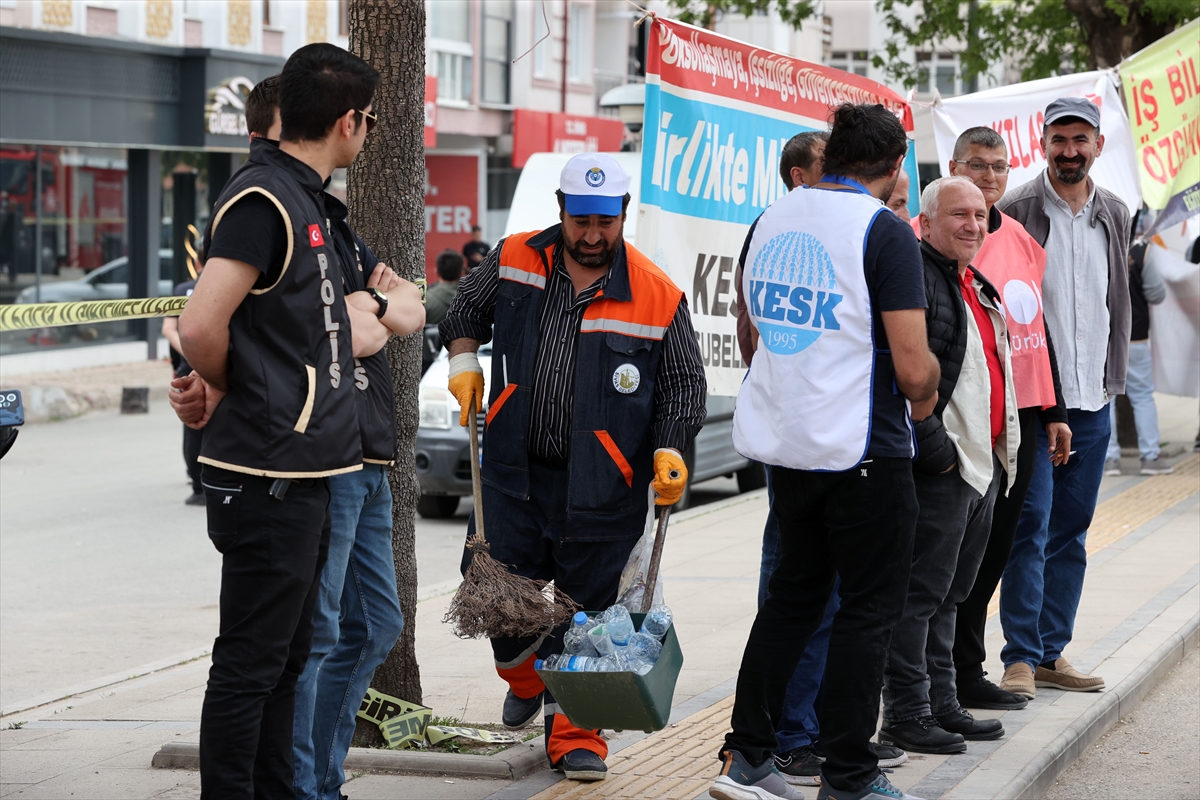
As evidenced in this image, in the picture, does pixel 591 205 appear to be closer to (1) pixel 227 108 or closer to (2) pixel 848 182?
(2) pixel 848 182

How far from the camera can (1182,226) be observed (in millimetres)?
12125

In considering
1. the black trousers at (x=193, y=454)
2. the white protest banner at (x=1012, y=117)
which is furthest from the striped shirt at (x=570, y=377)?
the black trousers at (x=193, y=454)

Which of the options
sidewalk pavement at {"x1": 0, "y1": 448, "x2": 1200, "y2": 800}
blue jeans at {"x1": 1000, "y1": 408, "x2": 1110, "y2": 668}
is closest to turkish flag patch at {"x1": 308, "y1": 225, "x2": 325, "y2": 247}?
sidewalk pavement at {"x1": 0, "y1": 448, "x2": 1200, "y2": 800}

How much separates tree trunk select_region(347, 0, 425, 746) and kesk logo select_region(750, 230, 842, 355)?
4.28ft

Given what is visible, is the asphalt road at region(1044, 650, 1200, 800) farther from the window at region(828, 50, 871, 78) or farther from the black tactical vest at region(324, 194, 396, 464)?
the window at region(828, 50, 871, 78)

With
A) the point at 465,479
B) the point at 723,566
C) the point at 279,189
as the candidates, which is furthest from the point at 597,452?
the point at 465,479

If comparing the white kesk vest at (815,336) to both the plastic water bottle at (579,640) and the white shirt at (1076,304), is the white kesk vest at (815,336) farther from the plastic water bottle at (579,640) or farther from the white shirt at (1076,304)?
the white shirt at (1076,304)

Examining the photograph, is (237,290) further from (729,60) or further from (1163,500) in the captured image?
(1163,500)

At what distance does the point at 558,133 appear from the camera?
3844 cm

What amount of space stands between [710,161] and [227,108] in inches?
836

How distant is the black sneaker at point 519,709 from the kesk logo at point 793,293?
5.39 ft

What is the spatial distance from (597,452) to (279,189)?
154 cm

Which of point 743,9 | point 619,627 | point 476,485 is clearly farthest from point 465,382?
point 743,9

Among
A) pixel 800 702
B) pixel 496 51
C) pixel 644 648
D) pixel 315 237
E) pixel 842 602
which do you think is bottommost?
pixel 800 702
